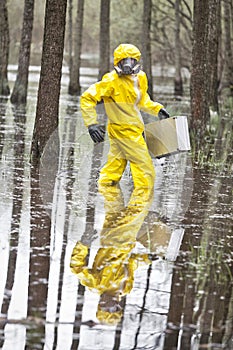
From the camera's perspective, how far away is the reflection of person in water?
237 inches

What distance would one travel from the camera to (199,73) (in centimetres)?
1605

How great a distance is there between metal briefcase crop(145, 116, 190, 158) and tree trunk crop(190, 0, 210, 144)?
4.80 m

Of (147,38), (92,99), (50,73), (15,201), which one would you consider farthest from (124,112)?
(147,38)

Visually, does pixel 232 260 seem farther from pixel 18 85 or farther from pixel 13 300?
pixel 18 85

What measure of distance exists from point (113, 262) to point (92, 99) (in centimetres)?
348

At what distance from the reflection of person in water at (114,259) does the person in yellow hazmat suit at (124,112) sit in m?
0.79

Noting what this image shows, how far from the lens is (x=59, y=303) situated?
19.2ft

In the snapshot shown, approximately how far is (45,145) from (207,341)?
798cm

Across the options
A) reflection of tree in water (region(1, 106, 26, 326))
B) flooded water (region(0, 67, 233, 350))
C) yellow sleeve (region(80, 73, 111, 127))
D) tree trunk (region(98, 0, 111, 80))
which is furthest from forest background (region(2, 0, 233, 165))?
flooded water (region(0, 67, 233, 350))

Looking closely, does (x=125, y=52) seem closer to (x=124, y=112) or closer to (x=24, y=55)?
(x=124, y=112)

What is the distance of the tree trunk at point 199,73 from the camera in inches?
628

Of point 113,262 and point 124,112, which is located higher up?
point 124,112

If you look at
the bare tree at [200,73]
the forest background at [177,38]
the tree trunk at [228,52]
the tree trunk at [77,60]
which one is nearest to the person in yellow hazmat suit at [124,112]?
the forest background at [177,38]

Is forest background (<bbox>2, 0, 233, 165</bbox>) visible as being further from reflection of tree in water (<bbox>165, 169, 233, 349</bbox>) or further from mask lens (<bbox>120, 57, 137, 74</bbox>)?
reflection of tree in water (<bbox>165, 169, 233, 349</bbox>)
